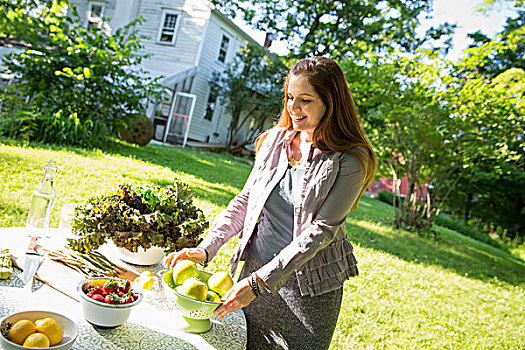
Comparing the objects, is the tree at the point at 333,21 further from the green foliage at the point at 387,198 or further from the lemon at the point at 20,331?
the lemon at the point at 20,331

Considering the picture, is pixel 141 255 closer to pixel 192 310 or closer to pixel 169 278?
pixel 169 278

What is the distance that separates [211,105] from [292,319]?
1974cm

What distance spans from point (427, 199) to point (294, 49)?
13461 mm

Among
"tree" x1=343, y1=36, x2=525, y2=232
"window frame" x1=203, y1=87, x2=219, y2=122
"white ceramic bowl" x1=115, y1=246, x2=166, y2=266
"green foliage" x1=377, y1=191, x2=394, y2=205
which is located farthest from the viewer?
"green foliage" x1=377, y1=191, x2=394, y2=205

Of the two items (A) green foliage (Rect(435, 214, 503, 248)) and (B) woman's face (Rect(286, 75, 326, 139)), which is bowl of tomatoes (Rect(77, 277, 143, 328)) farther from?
(A) green foliage (Rect(435, 214, 503, 248))

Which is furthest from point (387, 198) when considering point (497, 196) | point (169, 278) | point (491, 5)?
point (169, 278)

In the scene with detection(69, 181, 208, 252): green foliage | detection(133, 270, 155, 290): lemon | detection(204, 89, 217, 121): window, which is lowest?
detection(133, 270, 155, 290): lemon

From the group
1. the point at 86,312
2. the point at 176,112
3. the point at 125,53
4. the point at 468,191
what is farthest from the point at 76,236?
the point at 468,191

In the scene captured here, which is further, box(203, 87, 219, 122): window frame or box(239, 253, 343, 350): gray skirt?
box(203, 87, 219, 122): window frame

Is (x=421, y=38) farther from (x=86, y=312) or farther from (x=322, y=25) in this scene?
(x=86, y=312)

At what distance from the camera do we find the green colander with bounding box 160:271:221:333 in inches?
59.2

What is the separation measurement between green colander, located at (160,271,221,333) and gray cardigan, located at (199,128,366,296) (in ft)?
0.88

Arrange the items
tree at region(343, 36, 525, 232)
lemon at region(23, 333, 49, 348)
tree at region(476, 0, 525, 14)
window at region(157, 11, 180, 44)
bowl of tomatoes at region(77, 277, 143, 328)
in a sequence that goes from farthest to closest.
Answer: window at region(157, 11, 180, 44) → tree at region(476, 0, 525, 14) → tree at region(343, 36, 525, 232) → bowl of tomatoes at region(77, 277, 143, 328) → lemon at region(23, 333, 49, 348)

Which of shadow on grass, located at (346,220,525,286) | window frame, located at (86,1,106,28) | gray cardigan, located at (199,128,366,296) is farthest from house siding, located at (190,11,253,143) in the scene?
gray cardigan, located at (199,128,366,296)
